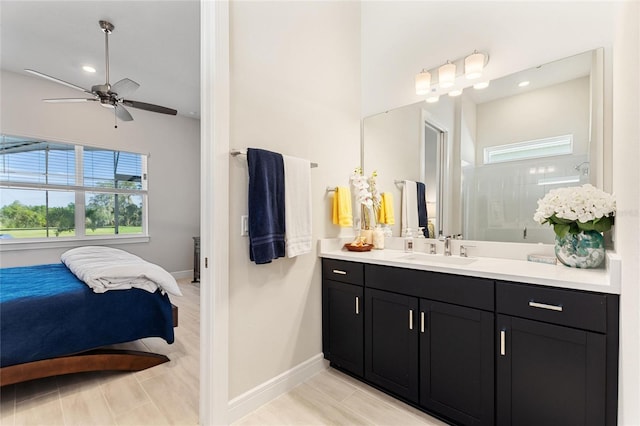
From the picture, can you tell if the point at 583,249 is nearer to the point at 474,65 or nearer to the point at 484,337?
the point at 484,337

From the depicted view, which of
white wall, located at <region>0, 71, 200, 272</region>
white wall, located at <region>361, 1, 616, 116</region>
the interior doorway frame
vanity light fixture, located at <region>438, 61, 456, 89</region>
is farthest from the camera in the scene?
white wall, located at <region>0, 71, 200, 272</region>

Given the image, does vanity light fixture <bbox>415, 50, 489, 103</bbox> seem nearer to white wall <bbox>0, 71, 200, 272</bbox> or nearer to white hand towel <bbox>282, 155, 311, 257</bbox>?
white hand towel <bbox>282, 155, 311, 257</bbox>

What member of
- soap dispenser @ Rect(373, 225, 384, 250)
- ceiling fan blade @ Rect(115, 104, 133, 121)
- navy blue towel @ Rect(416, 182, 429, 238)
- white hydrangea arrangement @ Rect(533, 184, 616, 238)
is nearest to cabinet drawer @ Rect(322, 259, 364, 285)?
soap dispenser @ Rect(373, 225, 384, 250)

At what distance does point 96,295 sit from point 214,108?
5.45 ft

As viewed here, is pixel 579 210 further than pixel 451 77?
No

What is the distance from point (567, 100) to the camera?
5.62 feet

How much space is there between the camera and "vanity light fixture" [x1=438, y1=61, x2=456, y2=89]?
6.86 feet

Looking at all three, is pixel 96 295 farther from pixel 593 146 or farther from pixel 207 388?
pixel 593 146

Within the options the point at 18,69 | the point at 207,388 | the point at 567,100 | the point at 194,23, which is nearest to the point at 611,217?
the point at 567,100

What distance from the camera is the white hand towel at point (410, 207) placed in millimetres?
2348

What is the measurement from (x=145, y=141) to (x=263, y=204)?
167 inches

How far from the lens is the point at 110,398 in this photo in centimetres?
190

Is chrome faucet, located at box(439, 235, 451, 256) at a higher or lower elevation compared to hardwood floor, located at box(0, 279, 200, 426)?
higher

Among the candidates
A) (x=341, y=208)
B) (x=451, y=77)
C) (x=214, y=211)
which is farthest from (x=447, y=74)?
(x=214, y=211)
